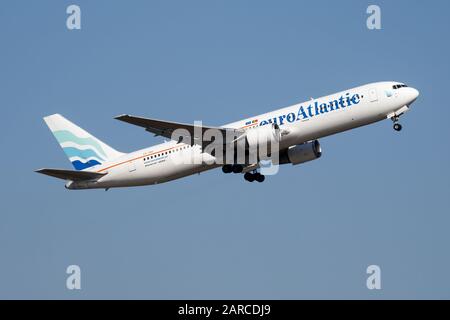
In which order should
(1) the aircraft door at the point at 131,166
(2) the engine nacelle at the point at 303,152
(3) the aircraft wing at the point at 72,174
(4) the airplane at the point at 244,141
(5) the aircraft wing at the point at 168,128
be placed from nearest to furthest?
(5) the aircraft wing at the point at 168,128, (4) the airplane at the point at 244,141, (3) the aircraft wing at the point at 72,174, (1) the aircraft door at the point at 131,166, (2) the engine nacelle at the point at 303,152

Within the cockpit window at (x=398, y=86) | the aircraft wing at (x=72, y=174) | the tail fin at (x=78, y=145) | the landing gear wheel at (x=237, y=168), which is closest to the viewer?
the cockpit window at (x=398, y=86)

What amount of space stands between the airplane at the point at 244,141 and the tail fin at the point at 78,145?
2.8 inches

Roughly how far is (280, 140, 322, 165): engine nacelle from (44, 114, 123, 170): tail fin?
33.1 feet

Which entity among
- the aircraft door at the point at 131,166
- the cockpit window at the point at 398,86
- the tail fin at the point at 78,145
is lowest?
the aircraft door at the point at 131,166

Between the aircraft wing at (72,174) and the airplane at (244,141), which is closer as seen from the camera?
the airplane at (244,141)

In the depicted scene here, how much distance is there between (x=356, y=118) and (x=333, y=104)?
1.45 metres

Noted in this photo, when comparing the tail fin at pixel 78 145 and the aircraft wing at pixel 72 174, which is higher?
the tail fin at pixel 78 145

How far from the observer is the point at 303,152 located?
5653 cm

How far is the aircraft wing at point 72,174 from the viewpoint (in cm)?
5384

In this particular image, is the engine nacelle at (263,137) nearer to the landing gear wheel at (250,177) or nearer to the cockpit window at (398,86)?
the landing gear wheel at (250,177)

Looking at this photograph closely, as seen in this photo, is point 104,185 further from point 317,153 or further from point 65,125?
point 317,153

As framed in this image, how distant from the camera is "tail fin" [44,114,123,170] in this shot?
57709 millimetres

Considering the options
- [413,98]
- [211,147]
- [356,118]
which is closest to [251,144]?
[211,147]

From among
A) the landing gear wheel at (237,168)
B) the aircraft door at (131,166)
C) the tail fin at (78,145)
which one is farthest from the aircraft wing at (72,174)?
the landing gear wheel at (237,168)
